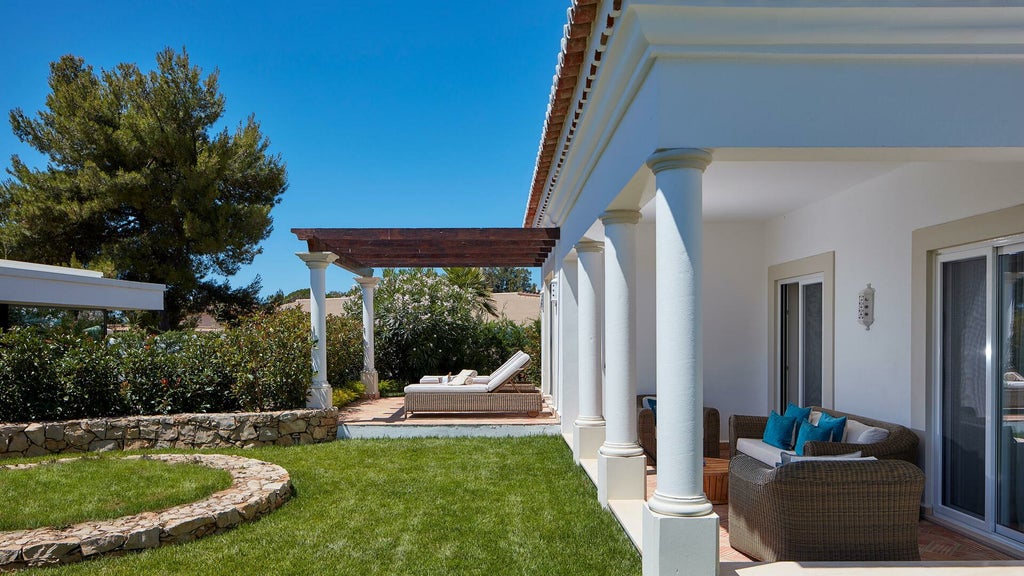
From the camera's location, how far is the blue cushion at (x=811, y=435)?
6996mm

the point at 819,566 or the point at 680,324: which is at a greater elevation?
the point at 680,324

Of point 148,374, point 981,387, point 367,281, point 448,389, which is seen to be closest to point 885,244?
point 981,387

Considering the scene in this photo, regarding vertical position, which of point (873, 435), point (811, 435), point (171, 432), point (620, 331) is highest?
point (620, 331)

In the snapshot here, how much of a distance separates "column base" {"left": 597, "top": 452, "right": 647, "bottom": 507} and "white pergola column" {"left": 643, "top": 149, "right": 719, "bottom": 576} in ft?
7.23

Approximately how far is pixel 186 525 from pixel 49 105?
2197 centimetres

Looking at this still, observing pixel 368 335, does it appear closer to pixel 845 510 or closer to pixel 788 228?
pixel 788 228

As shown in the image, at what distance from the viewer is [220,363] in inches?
431

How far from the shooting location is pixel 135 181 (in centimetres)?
2150

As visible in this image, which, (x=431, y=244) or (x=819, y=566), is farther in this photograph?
(x=431, y=244)

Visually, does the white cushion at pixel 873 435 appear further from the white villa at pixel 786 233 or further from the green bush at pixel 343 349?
the green bush at pixel 343 349

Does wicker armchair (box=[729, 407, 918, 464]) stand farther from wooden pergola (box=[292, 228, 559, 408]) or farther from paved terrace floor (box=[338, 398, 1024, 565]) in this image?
wooden pergola (box=[292, 228, 559, 408])

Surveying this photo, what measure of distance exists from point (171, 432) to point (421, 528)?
19.5 feet

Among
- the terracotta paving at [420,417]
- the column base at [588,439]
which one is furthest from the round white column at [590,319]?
the terracotta paving at [420,417]

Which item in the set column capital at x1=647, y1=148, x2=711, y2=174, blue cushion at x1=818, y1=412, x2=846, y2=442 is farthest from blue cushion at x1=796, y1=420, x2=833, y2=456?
column capital at x1=647, y1=148, x2=711, y2=174
